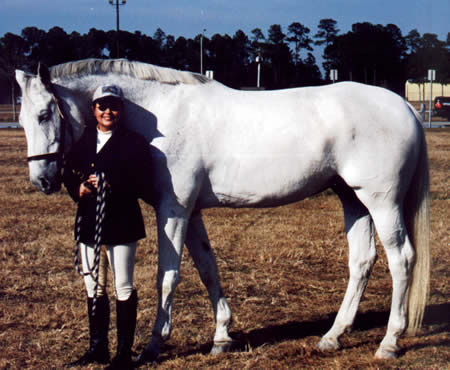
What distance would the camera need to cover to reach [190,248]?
407 cm

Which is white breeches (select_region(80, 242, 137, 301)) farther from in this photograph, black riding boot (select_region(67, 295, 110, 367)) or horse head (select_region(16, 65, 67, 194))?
horse head (select_region(16, 65, 67, 194))

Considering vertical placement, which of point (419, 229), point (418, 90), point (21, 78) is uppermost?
point (418, 90)

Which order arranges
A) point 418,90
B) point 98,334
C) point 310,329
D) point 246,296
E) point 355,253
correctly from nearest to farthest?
point 98,334 < point 355,253 < point 310,329 < point 246,296 < point 418,90

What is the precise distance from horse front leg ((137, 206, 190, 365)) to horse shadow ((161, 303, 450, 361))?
327 millimetres

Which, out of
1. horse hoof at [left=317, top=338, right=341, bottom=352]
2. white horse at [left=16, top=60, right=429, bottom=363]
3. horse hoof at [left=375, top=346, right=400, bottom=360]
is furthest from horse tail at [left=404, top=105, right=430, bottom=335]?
horse hoof at [left=317, top=338, right=341, bottom=352]

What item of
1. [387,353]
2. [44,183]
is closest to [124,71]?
[44,183]

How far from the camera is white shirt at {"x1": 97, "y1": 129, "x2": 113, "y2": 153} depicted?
351 centimetres

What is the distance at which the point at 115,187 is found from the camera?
11.2 feet

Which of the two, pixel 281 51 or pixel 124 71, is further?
pixel 281 51

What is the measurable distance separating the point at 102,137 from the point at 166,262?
0.90m

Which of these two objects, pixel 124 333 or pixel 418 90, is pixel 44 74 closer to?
pixel 124 333

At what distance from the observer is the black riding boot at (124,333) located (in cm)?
361

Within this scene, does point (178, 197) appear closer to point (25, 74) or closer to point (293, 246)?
point (25, 74)

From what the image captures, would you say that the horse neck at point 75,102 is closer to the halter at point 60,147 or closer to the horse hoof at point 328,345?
the halter at point 60,147
